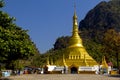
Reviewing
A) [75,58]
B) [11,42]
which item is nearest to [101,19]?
[75,58]

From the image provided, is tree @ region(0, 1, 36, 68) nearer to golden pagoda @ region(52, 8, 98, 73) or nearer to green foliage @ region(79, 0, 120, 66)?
golden pagoda @ region(52, 8, 98, 73)

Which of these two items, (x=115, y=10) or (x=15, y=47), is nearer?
(x=15, y=47)

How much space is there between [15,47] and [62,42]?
102968 mm

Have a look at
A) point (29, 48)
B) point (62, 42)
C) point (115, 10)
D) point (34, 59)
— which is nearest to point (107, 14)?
point (115, 10)

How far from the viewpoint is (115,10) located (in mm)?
160500

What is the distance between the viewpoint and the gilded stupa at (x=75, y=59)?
210 ft

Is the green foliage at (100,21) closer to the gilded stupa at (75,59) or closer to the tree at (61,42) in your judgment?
the tree at (61,42)

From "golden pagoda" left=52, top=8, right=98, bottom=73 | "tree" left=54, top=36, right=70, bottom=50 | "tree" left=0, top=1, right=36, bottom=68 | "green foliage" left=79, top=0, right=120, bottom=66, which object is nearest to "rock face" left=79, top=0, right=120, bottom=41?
"green foliage" left=79, top=0, right=120, bottom=66

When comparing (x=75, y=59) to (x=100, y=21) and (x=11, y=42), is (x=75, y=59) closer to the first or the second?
(x=11, y=42)

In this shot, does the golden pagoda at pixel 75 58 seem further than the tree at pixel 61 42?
No

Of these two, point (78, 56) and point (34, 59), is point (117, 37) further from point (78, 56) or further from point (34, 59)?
point (34, 59)

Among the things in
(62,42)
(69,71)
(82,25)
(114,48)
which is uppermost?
(82,25)

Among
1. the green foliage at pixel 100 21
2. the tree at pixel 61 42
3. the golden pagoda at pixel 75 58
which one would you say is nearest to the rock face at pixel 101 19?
the green foliage at pixel 100 21

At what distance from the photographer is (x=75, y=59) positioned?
219 ft
